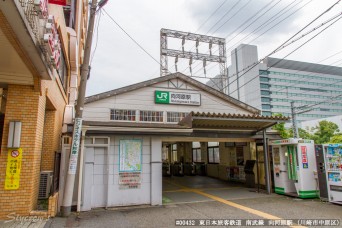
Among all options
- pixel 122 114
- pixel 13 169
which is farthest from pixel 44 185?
pixel 122 114

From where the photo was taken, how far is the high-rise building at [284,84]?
94438mm

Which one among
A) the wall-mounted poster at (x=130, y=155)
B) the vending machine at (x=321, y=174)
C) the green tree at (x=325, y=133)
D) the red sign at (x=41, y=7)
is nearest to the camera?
the red sign at (x=41, y=7)

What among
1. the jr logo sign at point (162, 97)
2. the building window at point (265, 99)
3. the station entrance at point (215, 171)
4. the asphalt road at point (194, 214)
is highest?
the building window at point (265, 99)

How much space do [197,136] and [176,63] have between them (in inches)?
333

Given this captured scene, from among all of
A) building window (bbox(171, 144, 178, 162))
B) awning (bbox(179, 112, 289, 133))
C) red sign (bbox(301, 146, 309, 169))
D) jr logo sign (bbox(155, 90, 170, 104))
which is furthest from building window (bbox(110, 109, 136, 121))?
building window (bbox(171, 144, 178, 162))

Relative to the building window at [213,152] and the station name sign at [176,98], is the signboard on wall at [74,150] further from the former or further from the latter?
the building window at [213,152]

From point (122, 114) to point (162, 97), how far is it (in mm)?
2514

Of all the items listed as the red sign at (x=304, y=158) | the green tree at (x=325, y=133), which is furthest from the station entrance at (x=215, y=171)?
the green tree at (x=325, y=133)

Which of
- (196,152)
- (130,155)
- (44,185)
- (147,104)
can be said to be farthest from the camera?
(196,152)

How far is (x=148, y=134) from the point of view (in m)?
8.52

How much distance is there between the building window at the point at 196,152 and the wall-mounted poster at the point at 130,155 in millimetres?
12095

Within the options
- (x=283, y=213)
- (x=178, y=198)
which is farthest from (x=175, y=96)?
(x=283, y=213)

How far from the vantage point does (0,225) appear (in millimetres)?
5617

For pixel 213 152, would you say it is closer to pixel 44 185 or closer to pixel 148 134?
pixel 148 134
